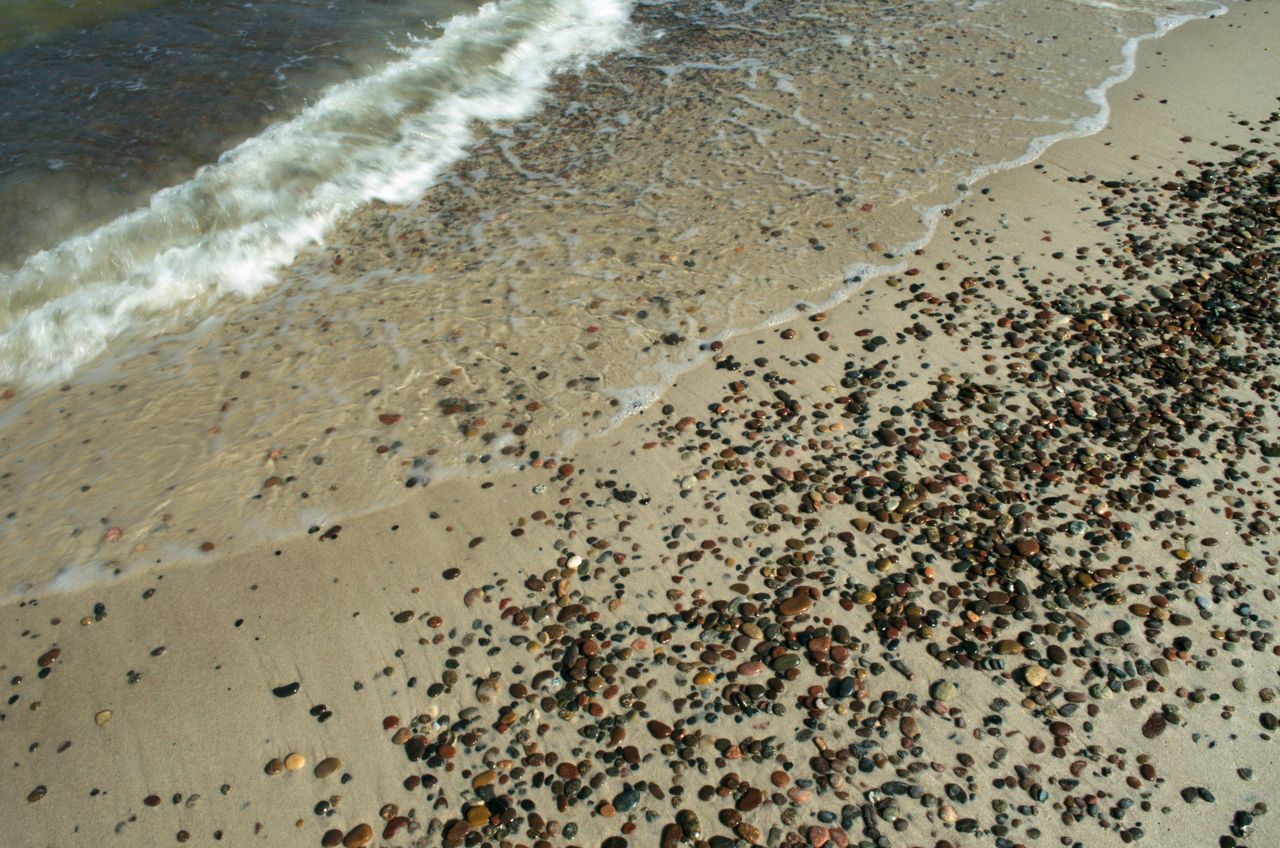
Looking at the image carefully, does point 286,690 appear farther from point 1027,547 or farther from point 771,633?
point 1027,547

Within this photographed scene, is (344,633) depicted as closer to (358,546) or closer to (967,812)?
(358,546)

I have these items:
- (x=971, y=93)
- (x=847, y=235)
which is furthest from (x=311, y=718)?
(x=971, y=93)

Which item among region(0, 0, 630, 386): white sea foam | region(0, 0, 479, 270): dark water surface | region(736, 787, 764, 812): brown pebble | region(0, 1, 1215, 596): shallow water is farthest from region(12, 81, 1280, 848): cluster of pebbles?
region(0, 0, 479, 270): dark water surface

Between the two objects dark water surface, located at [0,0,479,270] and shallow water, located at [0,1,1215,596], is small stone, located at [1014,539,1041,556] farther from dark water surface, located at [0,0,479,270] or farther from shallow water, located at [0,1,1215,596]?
dark water surface, located at [0,0,479,270]

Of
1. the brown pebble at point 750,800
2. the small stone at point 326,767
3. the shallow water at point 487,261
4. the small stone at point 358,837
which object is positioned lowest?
the brown pebble at point 750,800

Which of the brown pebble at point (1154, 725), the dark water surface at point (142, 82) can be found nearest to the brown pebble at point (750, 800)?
the brown pebble at point (1154, 725)

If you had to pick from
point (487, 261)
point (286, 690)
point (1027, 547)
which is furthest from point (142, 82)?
point (1027, 547)

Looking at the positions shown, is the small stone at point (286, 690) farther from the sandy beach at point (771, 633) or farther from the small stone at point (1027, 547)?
the small stone at point (1027, 547)
